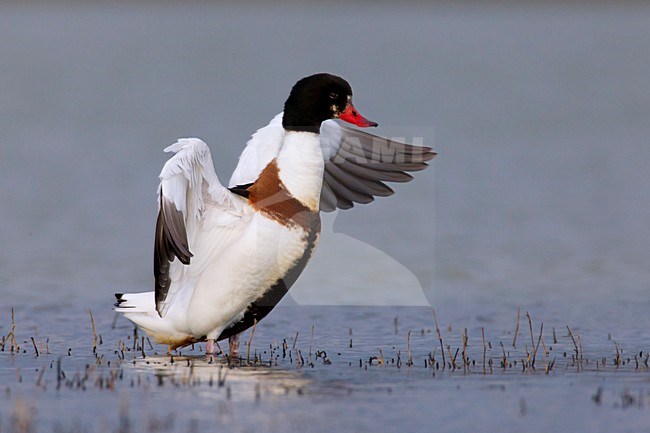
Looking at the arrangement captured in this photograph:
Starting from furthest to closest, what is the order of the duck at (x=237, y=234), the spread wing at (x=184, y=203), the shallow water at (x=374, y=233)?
the duck at (x=237, y=234) → the spread wing at (x=184, y=203) → the shallow water at (x=374, y=233)

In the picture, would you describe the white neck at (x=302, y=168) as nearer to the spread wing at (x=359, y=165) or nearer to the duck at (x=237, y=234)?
the duck at (x=237, y=234)

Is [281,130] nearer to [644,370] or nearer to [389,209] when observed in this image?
[644,370]

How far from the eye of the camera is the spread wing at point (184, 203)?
8453mm

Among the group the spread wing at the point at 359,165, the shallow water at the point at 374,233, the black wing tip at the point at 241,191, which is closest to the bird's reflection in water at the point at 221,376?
the shallow water at the point at 374,233

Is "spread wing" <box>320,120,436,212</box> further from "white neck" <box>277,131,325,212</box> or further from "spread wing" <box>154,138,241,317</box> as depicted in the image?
"spread wing" <box>154,138,241,317</box>

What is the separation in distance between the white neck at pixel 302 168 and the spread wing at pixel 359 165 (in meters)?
1.41

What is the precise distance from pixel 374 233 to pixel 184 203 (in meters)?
7.10

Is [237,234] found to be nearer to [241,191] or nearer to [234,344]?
[241,191]

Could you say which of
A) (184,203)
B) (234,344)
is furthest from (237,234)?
(234,344)

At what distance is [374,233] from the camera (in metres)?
15.6

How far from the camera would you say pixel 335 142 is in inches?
422

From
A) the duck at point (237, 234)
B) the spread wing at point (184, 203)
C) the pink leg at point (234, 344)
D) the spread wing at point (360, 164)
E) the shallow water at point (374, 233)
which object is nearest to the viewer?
the shallow water at point (374, 233)

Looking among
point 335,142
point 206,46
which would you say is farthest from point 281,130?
point 206,46

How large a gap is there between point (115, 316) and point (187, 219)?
8.78ft
